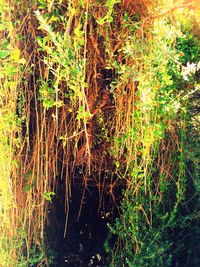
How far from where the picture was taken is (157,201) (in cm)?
177

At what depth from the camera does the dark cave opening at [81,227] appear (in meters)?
1.92

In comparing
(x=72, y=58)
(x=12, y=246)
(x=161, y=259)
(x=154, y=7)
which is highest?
(x=154, y=7)

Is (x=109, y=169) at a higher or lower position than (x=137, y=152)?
lower

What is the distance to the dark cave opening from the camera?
192 cm

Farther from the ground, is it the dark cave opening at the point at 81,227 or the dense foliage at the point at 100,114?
the dense foliage at the point at 100,114

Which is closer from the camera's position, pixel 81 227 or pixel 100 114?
pixel 100 114

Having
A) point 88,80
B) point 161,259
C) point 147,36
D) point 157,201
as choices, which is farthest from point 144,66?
point 161,259

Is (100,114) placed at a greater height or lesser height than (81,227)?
greater

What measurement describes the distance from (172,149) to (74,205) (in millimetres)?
616

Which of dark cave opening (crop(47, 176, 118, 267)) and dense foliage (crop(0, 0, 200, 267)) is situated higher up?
dense foliage (crop(0, 0, 200, 267))

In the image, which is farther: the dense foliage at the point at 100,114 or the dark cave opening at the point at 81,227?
the dark cave opening at the point at 81,227

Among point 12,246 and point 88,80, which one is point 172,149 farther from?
point 12,246

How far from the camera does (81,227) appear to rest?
2.03 m

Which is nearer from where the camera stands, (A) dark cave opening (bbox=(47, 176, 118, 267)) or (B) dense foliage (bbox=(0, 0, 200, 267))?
(B) dense foliage (bbox=(0, 0, 200, 267))
